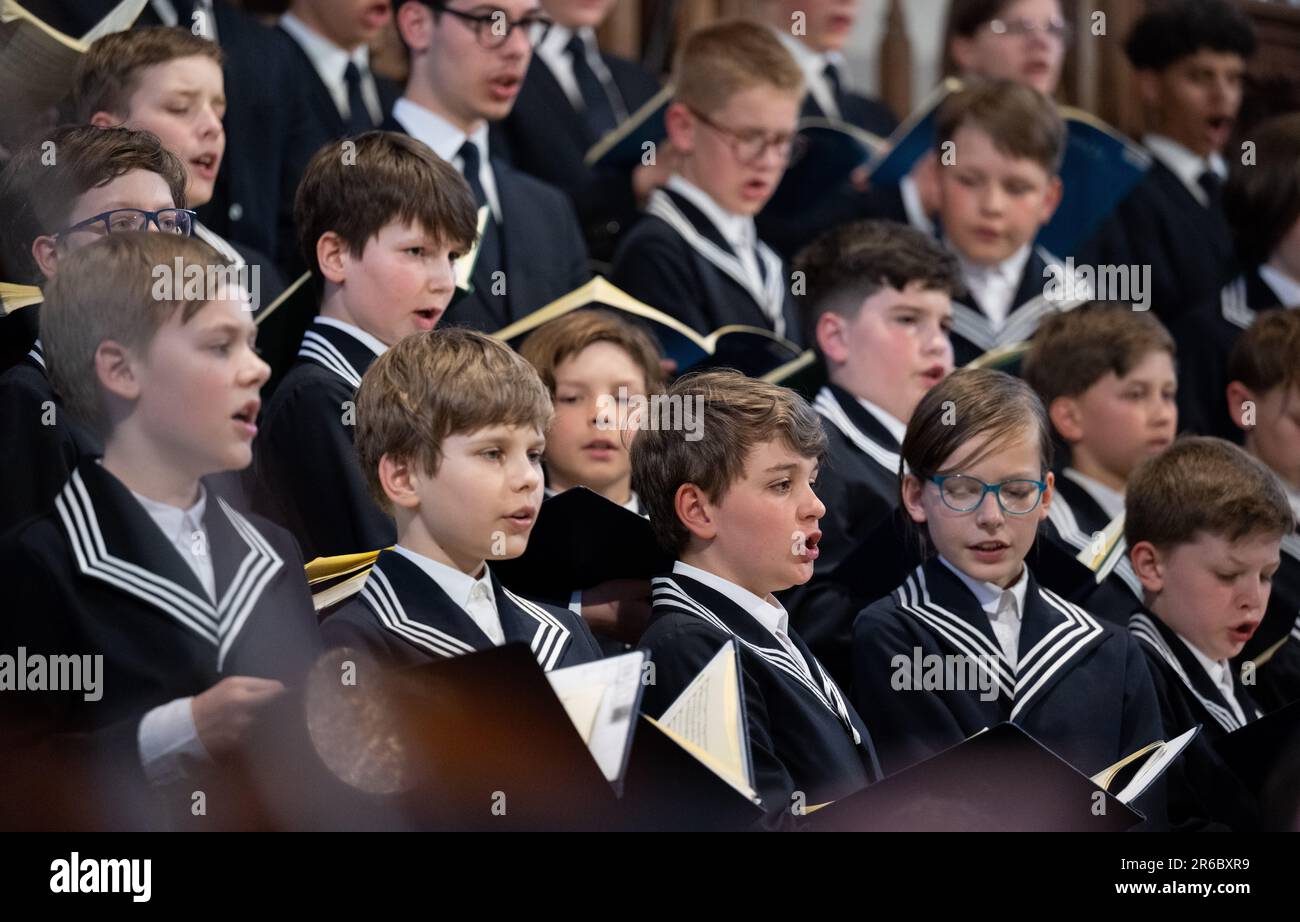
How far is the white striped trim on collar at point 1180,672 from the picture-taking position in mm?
2225

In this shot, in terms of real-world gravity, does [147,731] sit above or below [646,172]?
below

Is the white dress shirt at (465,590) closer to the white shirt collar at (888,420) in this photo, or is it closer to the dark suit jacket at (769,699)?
the dark suit jacket at (769,699)

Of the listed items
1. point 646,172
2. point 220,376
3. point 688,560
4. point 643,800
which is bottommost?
point 643,800

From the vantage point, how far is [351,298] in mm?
2100

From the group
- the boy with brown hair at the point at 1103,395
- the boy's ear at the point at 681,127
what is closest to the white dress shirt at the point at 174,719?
the boy with brown hair at the point at 1103,395

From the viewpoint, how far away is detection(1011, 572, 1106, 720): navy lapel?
2.02 meters

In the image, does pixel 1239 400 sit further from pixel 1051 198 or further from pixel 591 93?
pixel 591 93

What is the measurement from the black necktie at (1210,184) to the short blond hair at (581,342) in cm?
177

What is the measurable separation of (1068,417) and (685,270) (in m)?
0.62

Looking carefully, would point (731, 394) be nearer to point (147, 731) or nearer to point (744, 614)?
point (744, 614)

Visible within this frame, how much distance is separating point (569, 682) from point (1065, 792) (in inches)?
18.7

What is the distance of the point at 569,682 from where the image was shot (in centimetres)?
157
